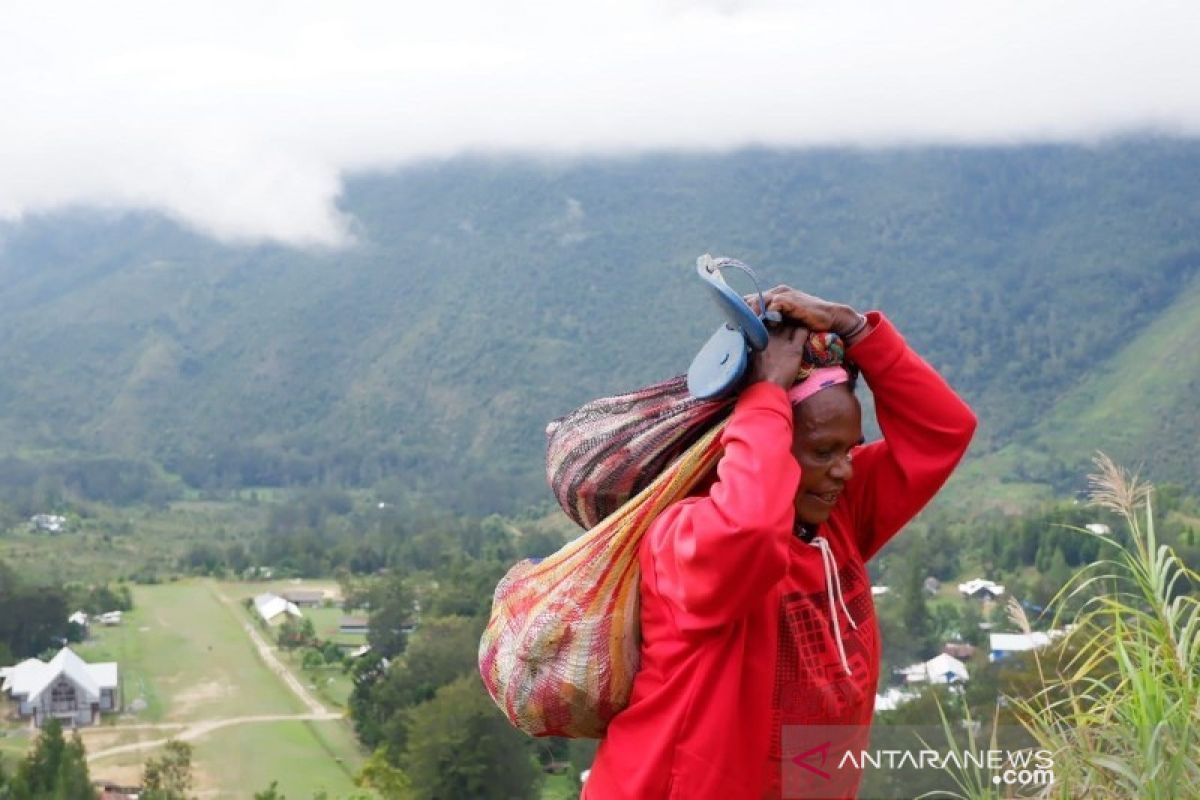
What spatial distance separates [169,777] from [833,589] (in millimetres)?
19289

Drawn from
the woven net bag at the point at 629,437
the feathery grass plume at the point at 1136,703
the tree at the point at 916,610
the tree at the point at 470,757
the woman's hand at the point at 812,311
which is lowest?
the tree at the point at 916,610

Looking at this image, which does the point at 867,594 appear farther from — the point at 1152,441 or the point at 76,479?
the point at 76,479

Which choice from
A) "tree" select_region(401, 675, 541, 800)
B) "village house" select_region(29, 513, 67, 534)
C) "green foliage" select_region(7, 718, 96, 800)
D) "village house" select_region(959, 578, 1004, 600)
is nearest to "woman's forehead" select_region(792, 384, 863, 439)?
"tree" select_region(401, 675, 541, 800)

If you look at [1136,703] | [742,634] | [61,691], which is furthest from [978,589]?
[742,634]

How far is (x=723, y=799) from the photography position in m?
2.04

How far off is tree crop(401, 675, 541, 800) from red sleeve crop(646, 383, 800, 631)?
51.7 feet

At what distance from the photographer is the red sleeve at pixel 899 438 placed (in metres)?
2.31

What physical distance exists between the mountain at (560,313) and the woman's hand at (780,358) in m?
44.5

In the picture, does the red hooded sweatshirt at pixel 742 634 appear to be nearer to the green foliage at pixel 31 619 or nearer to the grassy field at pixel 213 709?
the grassy field at pixel 213 709

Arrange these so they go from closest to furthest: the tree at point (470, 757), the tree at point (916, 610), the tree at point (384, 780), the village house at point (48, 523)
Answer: the tree at point (470, 757) < the tree at point (384, 780) < the tree at point (916, 610) < the village house at point (48, 523)

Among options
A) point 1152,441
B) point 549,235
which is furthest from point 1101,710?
point 549,235

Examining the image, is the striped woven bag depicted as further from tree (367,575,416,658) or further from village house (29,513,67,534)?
village house (29,513,67,534)

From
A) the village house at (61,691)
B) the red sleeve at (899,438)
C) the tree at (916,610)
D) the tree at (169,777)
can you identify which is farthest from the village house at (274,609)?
the red sleeve at (899,438)

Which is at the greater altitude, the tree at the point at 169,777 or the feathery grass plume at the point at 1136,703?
the feathery grass plume at the point at 1136,703
